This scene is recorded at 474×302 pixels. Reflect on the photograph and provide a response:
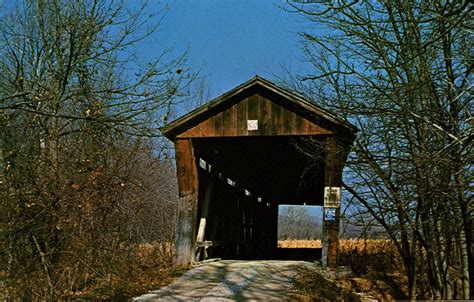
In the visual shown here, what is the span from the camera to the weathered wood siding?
1029cm

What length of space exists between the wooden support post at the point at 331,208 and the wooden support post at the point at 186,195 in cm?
271

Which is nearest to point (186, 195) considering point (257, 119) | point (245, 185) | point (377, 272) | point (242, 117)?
point (242, 117)

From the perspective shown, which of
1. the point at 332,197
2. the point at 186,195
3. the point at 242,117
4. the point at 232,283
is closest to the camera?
the point at 232,283

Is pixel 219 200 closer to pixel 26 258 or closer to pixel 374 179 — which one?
pixel 374 179

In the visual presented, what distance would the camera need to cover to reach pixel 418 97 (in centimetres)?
827

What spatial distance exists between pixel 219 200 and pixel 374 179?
5.17 m

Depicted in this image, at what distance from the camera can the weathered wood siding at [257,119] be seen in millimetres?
10289

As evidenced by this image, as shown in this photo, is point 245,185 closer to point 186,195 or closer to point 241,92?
point 186,195

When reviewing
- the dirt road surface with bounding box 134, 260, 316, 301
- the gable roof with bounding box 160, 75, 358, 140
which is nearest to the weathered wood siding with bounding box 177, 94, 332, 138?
the gable roof with bounding box 160, 75, 358, 140

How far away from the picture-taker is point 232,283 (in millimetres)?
8625

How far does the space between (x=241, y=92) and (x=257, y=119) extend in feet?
2.11

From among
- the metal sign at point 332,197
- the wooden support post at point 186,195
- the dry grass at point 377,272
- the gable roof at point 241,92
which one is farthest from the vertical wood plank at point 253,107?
the dry grass at point 377,272

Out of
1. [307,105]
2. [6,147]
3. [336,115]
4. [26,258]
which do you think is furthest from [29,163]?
[336,115]

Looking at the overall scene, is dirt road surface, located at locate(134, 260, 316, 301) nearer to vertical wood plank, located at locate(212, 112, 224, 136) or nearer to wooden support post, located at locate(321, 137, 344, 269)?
wooden support post, located at locate(321, 137, 344, 269)
